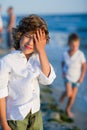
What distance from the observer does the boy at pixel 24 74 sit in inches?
104

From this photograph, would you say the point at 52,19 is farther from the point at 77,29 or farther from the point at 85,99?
the point at 85,99

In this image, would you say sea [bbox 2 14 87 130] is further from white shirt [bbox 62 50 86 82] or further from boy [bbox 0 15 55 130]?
boy [bbox 0 15 55 130]

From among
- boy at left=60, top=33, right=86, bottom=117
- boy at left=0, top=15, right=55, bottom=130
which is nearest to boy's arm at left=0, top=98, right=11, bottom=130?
boy at left=0, top=15, right=55, bottom=130

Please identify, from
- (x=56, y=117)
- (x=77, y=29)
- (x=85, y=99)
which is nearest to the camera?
(x=56, y=117)

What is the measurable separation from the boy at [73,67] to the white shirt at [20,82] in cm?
334

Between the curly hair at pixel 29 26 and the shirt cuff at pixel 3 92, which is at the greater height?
the curly hair at pixel 29 26

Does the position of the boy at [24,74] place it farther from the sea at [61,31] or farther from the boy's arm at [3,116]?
the sea at [61,31]

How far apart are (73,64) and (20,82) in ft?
11.6

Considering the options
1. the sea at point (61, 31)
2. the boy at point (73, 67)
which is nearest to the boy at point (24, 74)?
the boy at point (73, 67)

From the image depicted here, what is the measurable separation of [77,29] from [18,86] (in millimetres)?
28153

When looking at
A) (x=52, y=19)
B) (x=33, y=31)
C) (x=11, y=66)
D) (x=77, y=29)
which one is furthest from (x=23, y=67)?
(x=52, y=19)

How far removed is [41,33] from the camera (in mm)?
2650

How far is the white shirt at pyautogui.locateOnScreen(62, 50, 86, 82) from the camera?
6118 millimetres

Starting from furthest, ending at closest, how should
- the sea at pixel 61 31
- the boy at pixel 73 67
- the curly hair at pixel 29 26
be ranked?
1. the sea at pixel 61 31
2. the boy at pixel 73 67
3. the curly hair at pixel 29 26
